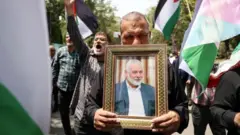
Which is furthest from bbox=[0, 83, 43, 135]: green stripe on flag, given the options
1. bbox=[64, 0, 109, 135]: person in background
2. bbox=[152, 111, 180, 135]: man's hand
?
bbox=[64, 0, 109, 135]: person in background

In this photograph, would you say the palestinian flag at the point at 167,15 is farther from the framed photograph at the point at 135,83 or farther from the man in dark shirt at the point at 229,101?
the framed photograph at the point at 135,83

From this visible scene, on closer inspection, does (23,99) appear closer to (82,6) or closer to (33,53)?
(33,53)

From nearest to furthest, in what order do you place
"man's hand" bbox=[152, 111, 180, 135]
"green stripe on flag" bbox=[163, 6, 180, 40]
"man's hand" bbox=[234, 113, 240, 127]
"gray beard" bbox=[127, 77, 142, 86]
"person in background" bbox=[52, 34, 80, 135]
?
"man's hand" bbox=[152, 111, 180, 135] → "gray beard" bbox=[127, 77, 142, 86] → "man's hand" bbox=[234, 113, 240, 127] → "person in background" bbox=[52, 34, 80, 135] → "green stripe on flag" bbox=[163, 6, 180, 40]

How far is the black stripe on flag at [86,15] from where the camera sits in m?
5.35

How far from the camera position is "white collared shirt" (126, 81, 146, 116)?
7.11 ft

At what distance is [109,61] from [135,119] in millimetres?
362

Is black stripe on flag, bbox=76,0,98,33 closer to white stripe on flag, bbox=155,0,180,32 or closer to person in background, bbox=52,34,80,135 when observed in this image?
person in background, bbox=52,34,80,135

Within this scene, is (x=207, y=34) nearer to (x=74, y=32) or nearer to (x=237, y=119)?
(x=74, y=32)

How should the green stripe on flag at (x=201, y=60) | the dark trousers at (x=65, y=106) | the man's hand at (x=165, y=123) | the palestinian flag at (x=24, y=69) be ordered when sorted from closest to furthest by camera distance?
the palestinian flag at (x=24, y=69) < the man's hand at (x=165, y=123) < the green stripe on flag at (x=201, y=60) < the dark trousers at (x=65, y=106)

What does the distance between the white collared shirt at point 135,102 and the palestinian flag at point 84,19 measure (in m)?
3.20

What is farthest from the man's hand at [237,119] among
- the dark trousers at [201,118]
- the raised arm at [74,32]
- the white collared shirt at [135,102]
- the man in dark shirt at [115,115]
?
the dark trousers at [201,118]

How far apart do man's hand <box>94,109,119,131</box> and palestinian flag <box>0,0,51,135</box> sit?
22.7 inches

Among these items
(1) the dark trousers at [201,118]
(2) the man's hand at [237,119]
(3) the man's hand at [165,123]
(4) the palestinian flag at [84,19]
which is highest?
(4) the palestinian flag at [84,19]

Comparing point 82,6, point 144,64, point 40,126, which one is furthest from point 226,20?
point 40,126
